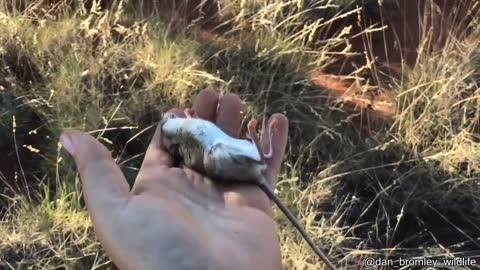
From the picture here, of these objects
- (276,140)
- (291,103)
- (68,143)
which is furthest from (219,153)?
(291,103)

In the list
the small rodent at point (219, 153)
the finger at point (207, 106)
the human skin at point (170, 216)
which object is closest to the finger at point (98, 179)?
the human skin at point (170, 216)

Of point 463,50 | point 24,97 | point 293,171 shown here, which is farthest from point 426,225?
point 24,97

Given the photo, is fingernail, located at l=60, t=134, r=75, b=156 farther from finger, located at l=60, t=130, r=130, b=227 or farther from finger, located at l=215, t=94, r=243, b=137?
finger, located at l=215, t=94, r=243, b=137

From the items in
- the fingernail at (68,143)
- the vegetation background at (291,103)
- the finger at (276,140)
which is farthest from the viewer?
the vegetation background at (291,103)

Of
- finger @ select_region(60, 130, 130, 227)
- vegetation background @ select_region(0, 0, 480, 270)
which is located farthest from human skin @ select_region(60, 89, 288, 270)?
vegetation background @ select_region(0, 0, 480, 270)

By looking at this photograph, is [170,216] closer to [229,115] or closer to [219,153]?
[219,153]

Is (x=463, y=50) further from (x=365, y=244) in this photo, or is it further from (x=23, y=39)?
(x=23, y=39)

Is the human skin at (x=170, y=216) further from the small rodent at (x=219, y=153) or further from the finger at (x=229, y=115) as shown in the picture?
the finger at (x=229, y=115)
